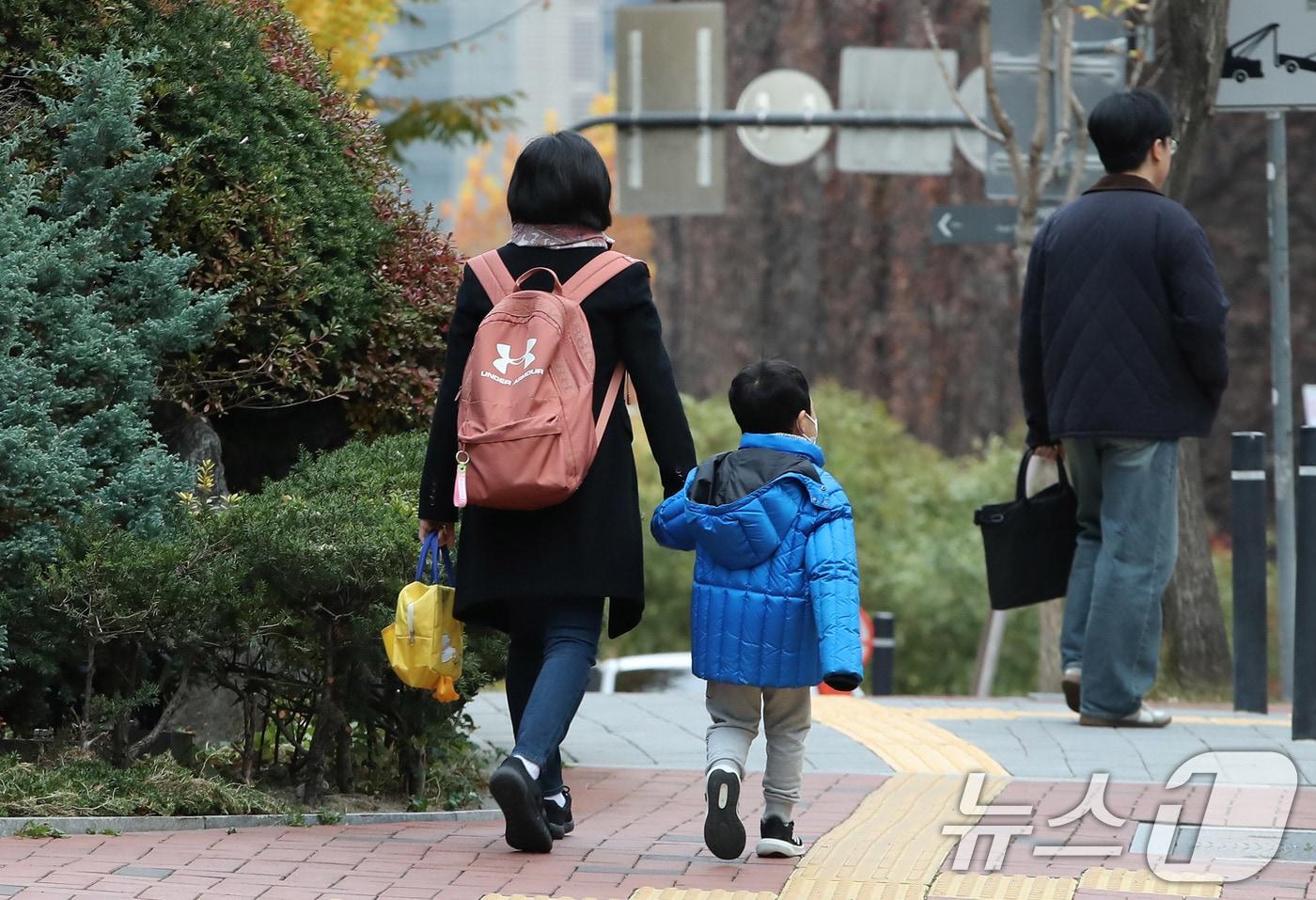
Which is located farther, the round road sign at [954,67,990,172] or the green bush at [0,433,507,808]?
the round road sign at [954,67,990,172]

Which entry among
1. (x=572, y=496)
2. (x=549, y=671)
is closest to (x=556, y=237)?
(x=572, y=496)

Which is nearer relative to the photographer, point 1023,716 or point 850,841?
point 850,841

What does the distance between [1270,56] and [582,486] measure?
16.5ft

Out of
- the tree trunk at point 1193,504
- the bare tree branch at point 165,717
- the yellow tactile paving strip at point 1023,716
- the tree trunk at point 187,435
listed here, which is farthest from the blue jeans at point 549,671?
the tree trunk at point 1193,504

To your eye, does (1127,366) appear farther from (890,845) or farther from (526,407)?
(526,407)

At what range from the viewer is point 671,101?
14.6 m

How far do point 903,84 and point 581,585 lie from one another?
10125 mm

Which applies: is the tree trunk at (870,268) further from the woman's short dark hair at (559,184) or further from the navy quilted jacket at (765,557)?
the navy quilted jacket at (765,557)

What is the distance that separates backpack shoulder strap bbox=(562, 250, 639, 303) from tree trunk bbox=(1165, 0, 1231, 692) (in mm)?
4504

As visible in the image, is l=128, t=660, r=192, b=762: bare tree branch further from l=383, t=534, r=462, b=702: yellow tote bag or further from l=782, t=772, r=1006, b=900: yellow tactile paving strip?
l=782, t=772, r=1006, b=900: yellow tactile paving strip

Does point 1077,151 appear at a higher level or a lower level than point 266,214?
higher

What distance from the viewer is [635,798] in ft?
20.0

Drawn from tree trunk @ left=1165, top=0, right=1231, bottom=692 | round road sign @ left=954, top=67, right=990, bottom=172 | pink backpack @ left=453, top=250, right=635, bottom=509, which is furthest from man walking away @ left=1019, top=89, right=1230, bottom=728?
round road sign @ left=954, top=67, right=990, bottom=172

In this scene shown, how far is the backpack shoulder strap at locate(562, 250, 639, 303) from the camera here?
5.14m
